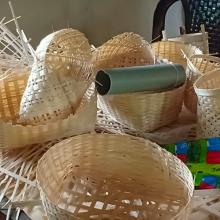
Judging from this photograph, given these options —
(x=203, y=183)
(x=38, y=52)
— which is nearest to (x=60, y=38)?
(x=38, y=52)

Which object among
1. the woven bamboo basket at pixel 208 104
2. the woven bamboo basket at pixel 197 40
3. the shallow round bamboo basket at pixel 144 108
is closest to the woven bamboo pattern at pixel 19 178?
the shallow round bamboo basket at pixel 144 108

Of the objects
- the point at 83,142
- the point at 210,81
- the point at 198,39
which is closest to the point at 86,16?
the point at 198,39

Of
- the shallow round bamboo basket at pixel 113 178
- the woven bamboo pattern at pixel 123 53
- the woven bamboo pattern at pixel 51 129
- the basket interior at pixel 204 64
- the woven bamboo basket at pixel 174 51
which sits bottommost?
the shallow round bamboo basket at pixel 113 178

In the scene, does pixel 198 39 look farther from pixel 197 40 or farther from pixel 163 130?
pixel 163 130

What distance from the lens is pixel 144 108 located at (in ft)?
2.82

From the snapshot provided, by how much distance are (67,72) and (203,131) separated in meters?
0.23

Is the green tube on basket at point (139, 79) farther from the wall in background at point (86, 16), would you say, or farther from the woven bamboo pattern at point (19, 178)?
the wall in background at point (86, 16)

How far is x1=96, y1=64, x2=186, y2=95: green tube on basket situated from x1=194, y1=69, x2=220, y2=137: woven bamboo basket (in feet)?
0.13

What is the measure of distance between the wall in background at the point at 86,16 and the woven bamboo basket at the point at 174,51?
708 mm

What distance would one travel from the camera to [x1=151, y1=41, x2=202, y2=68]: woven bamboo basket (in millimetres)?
1005

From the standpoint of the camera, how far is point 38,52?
2.71 feet

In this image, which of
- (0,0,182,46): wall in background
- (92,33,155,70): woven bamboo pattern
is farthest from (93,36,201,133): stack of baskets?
(0,0,182,46): wall in background

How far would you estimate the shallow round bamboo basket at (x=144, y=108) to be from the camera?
0.85 metres

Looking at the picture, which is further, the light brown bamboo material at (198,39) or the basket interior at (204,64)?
the light brown bamboo material at (198,39)
